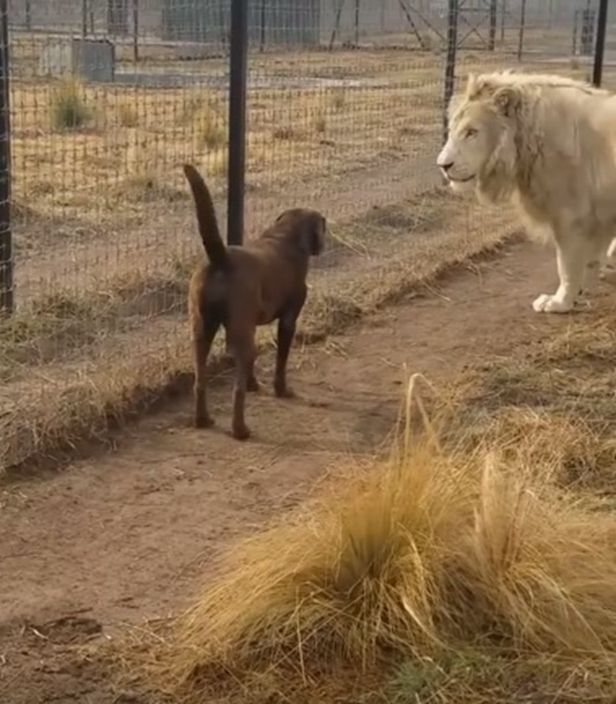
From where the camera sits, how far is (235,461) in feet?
18.8

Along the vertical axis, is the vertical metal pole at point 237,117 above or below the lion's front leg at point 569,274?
above

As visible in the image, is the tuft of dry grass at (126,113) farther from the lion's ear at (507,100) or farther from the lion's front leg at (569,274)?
the lion's front leg at (569,274)

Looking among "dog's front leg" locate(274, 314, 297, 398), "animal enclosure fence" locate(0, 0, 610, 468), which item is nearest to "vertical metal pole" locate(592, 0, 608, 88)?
"animal enclosure fence" locate(0, 0, 610, 468)

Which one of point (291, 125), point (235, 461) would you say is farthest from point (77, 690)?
point (291, 125)

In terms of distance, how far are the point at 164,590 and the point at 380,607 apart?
0.89 metres

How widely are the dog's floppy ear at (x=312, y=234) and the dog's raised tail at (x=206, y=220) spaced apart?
775 millimetres

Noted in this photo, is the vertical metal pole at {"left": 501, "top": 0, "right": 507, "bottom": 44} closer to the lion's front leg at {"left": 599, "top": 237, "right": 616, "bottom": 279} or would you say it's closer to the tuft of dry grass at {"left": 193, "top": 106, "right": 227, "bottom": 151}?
the tuft of dry grass at {"left": 193, "top": 106, "right": 227, "bottom": 151}

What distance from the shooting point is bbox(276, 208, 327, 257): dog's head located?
654 centimetres

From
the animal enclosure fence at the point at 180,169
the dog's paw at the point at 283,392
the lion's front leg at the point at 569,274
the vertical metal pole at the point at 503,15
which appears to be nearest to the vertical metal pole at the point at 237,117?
the animal enclosure fence at the point at 180,169

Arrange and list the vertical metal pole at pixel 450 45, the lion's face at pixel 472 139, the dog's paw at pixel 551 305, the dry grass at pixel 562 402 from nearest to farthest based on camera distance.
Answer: the dry grass at pixel 562 402
the lion's face at pixel 472 139
the dog's paw at pixel 551 305
the vertical metal pole at pixel 450 45

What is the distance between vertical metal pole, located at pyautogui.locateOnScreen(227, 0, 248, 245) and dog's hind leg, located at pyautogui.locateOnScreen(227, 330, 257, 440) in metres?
1.49

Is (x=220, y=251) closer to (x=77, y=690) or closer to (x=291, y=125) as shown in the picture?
(x=77, y=690)

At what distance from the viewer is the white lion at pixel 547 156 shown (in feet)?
27.4

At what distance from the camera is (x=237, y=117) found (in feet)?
23.5
